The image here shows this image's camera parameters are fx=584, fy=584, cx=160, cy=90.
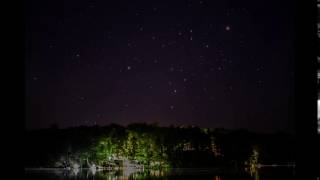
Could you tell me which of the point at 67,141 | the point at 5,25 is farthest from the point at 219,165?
the point at 5,25

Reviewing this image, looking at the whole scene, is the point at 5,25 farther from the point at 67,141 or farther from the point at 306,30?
the point at 67,141

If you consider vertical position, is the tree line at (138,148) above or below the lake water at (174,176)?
above

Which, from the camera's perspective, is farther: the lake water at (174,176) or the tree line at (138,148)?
the tree line at (138,148)

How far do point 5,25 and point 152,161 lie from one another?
3618 centimetres

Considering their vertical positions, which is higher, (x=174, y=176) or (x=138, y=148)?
(x=138, y=148)

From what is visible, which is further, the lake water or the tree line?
the tree line

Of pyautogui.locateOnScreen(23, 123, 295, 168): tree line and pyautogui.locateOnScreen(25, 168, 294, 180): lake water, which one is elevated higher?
pyautogui.locateOnScreen(23, 123, 295, 168): tree line

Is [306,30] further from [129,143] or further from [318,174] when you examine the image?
[129,143]

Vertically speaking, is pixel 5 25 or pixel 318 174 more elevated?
pixel 5 25

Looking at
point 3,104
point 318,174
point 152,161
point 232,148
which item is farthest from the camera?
point 232,148

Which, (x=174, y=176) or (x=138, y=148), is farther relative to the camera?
(x=138, y=148)

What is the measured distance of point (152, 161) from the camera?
39.5 metres

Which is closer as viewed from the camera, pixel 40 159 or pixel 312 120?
pixel 312 120

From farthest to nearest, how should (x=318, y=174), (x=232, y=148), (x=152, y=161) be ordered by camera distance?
1. (x=232, y=148)
2. (x=152, y=161)
3. (x=318, y=174)
